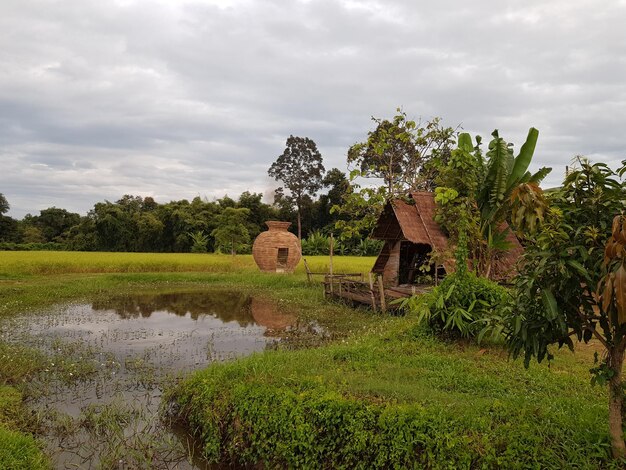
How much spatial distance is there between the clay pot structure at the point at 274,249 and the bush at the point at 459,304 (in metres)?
14.6

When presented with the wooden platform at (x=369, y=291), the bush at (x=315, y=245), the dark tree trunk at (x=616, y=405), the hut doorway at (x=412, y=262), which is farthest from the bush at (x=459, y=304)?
the bush at (x=315, y=245)

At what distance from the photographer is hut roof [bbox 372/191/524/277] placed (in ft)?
41.3

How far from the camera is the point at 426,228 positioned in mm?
12836

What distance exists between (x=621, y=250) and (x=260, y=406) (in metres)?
3.55

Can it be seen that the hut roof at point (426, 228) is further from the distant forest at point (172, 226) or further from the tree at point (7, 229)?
the tree at point (7, 229)

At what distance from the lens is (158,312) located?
44.5 feet

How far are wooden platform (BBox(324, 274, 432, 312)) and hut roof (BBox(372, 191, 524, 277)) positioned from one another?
1.30 m

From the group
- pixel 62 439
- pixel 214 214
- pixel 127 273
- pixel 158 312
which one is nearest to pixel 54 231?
pixel 214 214

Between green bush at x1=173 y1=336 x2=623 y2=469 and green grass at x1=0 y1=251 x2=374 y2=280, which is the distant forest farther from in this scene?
green bush at x1=173 y1=336 x2=623 y2=469

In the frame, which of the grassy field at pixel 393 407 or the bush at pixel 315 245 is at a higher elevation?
the bush at pixel 315 245

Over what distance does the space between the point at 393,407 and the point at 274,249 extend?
1843cm

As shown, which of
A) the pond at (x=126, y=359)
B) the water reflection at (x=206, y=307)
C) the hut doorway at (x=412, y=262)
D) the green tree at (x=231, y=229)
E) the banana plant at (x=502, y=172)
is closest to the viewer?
the pond at (x=126, y=359)

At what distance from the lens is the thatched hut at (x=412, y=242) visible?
41.4ft

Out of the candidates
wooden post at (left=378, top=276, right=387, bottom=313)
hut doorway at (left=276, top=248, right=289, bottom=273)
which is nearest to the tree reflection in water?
wooden post at (left=378, top=276, right=387, bottom=313)
